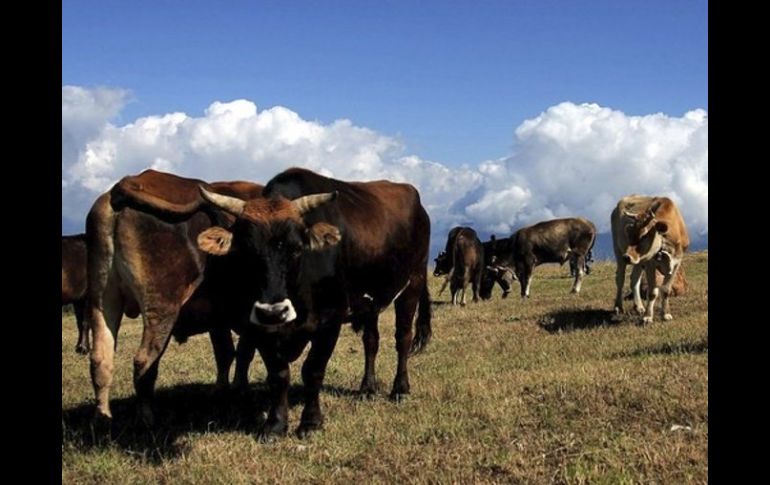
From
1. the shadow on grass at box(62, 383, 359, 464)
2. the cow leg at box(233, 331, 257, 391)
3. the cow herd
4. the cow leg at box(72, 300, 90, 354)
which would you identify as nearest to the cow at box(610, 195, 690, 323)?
the cow herd

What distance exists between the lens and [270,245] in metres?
6.07

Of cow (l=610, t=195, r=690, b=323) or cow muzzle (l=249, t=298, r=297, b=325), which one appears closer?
cow muzzle (l=249, t=298, r=297, b=325)

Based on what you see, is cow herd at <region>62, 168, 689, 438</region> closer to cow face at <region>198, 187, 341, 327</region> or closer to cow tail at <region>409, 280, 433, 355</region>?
cow face at <region>198, 187, 341, 327</region>

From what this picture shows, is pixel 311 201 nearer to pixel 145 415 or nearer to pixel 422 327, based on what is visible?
pixel 145 415

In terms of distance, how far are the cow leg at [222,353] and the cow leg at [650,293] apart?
8082mm

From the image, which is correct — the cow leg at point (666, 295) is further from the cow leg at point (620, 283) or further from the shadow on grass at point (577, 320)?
the cow leg at point (620, 283)

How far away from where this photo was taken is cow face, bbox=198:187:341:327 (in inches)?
229

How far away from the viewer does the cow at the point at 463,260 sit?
24.4 m

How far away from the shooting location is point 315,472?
18.7 feet

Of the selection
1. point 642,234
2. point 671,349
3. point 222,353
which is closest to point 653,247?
point 642,234

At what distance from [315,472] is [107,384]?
9.31 feet

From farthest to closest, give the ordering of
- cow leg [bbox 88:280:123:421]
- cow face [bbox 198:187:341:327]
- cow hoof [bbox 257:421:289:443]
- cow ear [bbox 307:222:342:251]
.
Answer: cow leg [bbox 88:280:123:421] → cow hoof [bbox 257:421:289:443] → cow ear [bbox 307:222:342:251] → cow face [bbox 198:187:341:327]

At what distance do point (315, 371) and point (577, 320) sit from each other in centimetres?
931
